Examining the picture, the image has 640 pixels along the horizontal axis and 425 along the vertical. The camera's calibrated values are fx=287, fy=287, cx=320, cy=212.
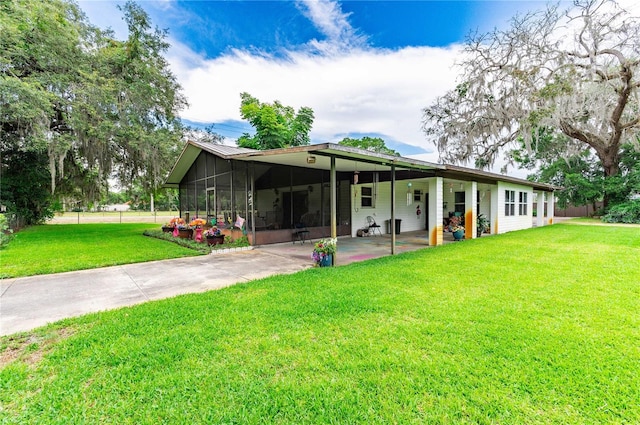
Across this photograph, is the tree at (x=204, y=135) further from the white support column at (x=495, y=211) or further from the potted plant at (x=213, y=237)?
the white support column at (x=495, y=211)

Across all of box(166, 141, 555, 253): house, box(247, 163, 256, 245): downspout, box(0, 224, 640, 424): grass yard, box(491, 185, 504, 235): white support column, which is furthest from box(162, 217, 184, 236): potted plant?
box(491, 185, 504, 235): white support column

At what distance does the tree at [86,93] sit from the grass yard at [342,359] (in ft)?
29.7

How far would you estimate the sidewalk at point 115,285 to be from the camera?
3.57 metres

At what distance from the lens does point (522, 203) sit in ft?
43.8

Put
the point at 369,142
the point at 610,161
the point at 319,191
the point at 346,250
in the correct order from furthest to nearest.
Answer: the point at 369,142 → the point at 610,161 → the point at 319,191 → the point at 346,250

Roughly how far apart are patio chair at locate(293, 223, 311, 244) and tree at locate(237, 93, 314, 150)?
9.67 m

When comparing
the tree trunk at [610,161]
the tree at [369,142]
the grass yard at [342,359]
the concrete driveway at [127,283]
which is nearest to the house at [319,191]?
the concrete driveway at [127,283]

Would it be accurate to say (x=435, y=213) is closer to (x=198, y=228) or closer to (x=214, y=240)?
(x=214, y=240)

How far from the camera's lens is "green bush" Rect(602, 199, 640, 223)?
15773 mm

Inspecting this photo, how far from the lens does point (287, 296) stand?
3943 mm

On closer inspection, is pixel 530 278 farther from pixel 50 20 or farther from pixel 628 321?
pixel 50 20

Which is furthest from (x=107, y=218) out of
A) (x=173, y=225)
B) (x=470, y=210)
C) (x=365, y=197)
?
(x=470, y=210)

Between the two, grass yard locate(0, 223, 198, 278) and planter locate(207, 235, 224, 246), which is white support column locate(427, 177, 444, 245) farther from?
grass yard locate(0, 223, 198, 278)

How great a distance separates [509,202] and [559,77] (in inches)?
277
